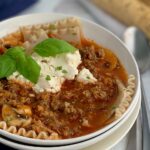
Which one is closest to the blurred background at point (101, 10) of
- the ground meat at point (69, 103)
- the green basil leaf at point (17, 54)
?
the green basil leaf at point (17, 54)

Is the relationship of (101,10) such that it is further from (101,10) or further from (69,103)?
(69,103)

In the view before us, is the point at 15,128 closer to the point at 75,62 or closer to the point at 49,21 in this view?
the point at 75,62

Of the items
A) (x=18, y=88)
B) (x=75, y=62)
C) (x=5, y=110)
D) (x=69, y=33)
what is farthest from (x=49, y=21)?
(x=5, y=110)

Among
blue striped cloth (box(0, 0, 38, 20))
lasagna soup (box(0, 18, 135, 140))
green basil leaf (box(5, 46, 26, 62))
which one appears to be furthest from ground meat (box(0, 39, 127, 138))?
blue striped cloth (box(0, 0, 38, 20))

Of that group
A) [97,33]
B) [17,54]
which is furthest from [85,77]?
[97,33]

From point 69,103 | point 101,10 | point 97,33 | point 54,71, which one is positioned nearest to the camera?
point 69,103

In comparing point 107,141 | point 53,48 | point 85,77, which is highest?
point 53,48
